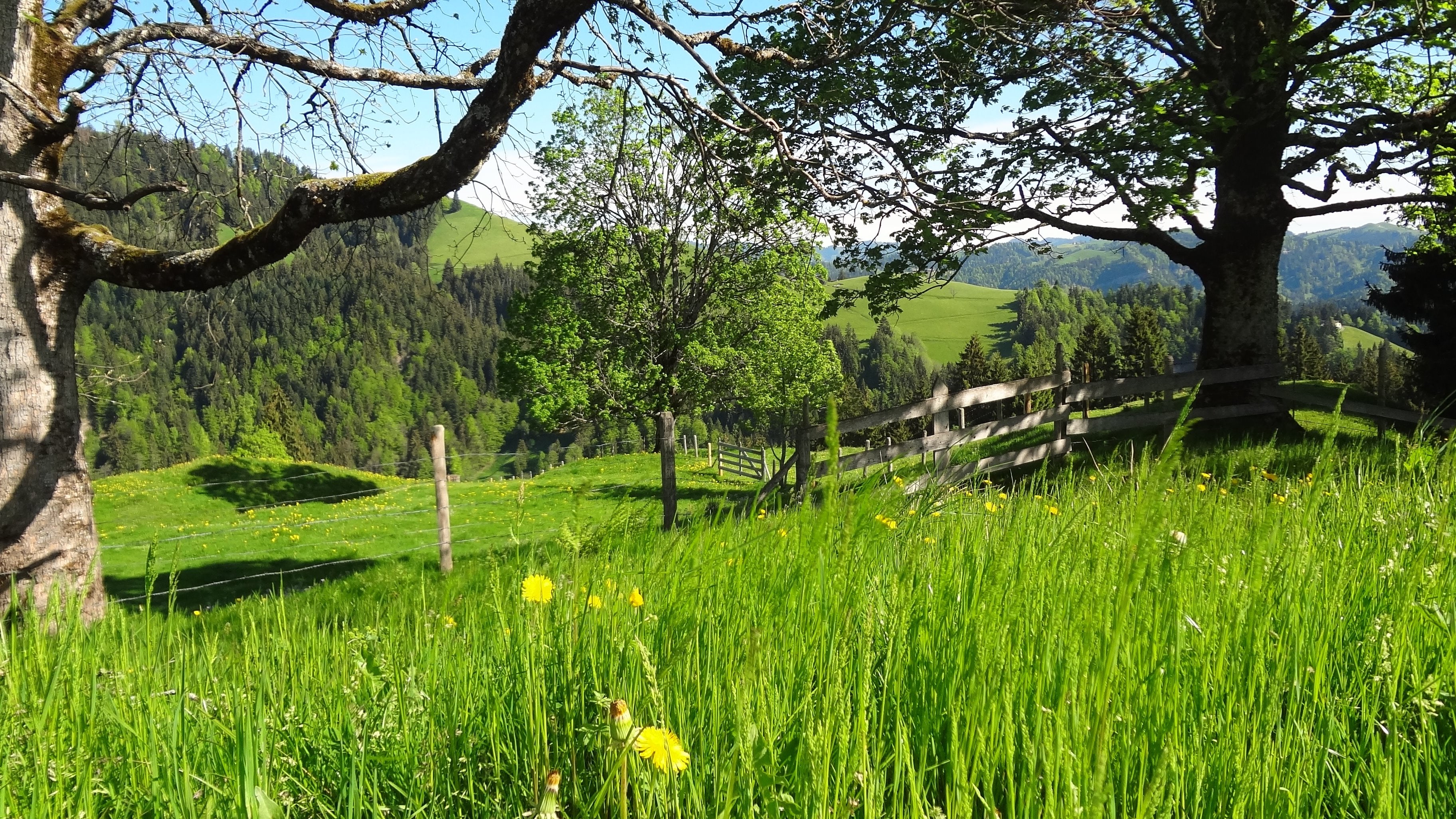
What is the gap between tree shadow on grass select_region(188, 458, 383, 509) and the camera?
2855 cm

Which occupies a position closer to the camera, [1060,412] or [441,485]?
[441,485]

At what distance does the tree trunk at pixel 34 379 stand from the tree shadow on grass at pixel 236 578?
754 centimetres

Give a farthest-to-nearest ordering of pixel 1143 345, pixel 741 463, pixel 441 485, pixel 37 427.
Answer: pixel 1143 345, pixel 741 463, pixel 441 485, pixel 37 427

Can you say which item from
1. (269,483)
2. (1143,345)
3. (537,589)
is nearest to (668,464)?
(537,589)

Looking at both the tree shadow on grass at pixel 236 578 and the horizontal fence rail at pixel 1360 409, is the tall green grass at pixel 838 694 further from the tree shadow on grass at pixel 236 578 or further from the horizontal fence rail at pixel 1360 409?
the tree shadow on grass at pixel 236 578

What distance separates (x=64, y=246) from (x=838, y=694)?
7168mm

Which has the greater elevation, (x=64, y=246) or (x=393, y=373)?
(x=393, y=373)

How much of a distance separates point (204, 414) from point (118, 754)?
635ft

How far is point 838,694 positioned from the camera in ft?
3.59

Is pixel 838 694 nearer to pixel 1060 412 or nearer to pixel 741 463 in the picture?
pixel 1060 412

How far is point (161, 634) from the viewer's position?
7.16 ft

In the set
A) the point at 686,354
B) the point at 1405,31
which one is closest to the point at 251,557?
the point at 686,354

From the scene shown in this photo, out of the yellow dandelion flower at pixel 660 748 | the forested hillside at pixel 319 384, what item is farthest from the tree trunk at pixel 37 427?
the forested hillside at pixel 319 384

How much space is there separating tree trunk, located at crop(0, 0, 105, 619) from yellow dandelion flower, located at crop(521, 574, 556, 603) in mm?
5159
